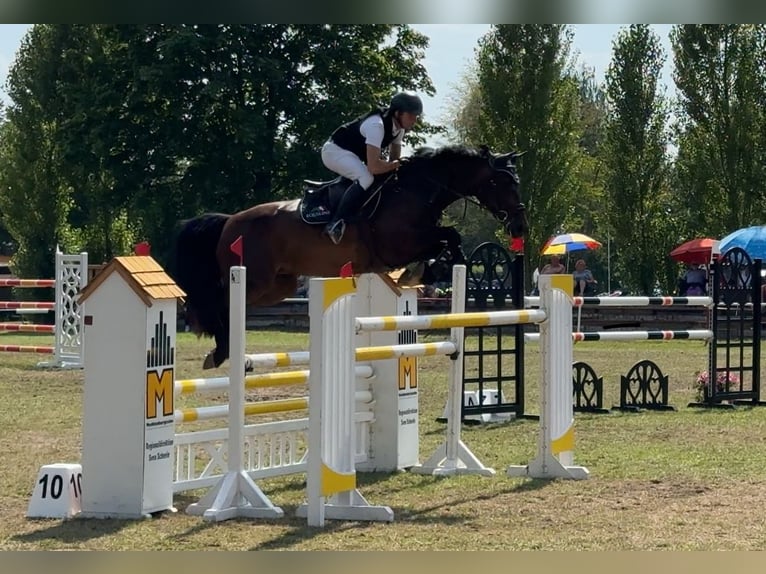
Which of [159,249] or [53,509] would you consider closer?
[53,509]

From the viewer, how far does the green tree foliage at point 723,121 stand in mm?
26016

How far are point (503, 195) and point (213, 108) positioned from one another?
21.8 metres

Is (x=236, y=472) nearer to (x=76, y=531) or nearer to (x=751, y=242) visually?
(x=76, y=531)

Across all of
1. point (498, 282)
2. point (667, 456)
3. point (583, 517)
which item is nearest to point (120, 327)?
point (583, 517)

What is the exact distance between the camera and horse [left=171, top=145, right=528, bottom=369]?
23.5 feet

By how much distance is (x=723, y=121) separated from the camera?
86.5 feet

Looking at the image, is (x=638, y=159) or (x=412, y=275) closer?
(x=412, y=275)

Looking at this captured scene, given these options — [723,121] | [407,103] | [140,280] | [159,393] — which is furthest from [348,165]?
[723,121]

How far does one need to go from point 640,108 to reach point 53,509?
24.4 meters

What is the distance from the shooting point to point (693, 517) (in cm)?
493

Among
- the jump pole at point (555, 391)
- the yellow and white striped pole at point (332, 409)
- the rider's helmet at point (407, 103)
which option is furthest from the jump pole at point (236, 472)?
the rider's helmet at point (407, 103)

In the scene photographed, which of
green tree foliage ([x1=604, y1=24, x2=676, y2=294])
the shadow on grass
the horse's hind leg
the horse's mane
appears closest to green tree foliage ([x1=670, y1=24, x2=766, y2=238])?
green tree foliage ([x1=604, y1=24, x2=676, y2=294])

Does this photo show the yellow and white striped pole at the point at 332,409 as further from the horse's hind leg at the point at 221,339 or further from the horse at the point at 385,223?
the horse's hind leg at the point at 221,339

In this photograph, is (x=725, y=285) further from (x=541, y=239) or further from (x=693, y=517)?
(x=541, y=239)
